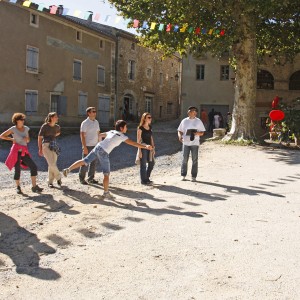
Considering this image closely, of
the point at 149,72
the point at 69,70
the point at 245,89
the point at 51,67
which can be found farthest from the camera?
the point at 149,72

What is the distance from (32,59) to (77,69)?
419 cm

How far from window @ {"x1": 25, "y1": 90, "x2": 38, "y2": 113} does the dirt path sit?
17.4m

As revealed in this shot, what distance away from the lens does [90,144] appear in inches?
364

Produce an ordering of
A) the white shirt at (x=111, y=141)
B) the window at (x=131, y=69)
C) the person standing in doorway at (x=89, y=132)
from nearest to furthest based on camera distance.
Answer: the white shirt at (x=111, y=141), the person standing in doorway at (x=89, y=132), the window at (x=131, y=69)

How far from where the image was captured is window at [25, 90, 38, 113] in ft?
82.8

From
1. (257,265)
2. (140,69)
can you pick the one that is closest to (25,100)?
(140,69)

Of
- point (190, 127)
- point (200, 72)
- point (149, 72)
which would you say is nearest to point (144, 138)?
point (190, 127)

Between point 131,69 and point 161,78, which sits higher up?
point 131,69

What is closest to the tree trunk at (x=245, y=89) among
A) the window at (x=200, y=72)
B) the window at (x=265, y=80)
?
the window at (x=265, y=80)

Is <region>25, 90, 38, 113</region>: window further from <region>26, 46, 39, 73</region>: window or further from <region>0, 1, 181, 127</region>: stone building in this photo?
<region>26, 46, 39, 73</region>: window

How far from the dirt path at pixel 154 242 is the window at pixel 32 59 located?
699 inches

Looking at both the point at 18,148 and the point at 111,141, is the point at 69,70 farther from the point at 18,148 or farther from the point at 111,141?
the point at 111,141

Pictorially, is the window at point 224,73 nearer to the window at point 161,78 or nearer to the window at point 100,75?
the window at point 100,75

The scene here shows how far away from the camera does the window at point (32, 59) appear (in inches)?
984
